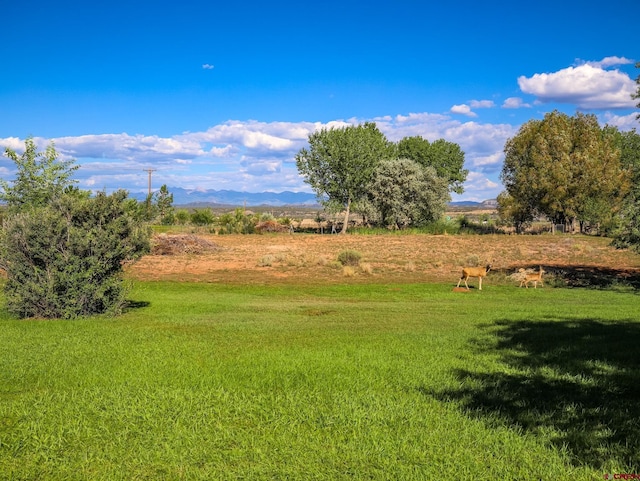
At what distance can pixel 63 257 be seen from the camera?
14.6 meters

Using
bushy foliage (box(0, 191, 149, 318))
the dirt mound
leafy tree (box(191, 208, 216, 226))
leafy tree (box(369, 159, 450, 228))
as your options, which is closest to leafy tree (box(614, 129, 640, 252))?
bushy foliage (box(0, 191, 149, 318))

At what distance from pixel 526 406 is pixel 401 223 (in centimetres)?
6575

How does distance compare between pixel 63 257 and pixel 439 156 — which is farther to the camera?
pixel 439 156

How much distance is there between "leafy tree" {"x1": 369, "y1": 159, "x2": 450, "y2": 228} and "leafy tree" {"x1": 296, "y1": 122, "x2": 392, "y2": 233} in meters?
1.86

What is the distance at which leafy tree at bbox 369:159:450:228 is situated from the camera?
70562 mm

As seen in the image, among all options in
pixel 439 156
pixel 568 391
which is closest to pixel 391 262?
pixel 568 391

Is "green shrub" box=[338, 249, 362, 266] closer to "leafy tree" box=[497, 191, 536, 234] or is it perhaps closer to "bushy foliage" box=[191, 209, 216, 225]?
"leafy tree" box=[497, 191, 536, 234]

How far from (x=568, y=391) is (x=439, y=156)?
93.8 m

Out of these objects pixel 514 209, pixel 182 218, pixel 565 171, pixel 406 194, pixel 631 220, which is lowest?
pixel 182 218

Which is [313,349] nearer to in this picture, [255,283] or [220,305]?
[220,305]

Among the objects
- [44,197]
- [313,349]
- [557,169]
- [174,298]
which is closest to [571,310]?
[313,349]

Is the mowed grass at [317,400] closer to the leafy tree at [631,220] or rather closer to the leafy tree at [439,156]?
the leafy tree at [631,220]

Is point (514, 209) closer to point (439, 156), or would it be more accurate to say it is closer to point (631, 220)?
point (439, 156)

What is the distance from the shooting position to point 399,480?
5.12 meters
